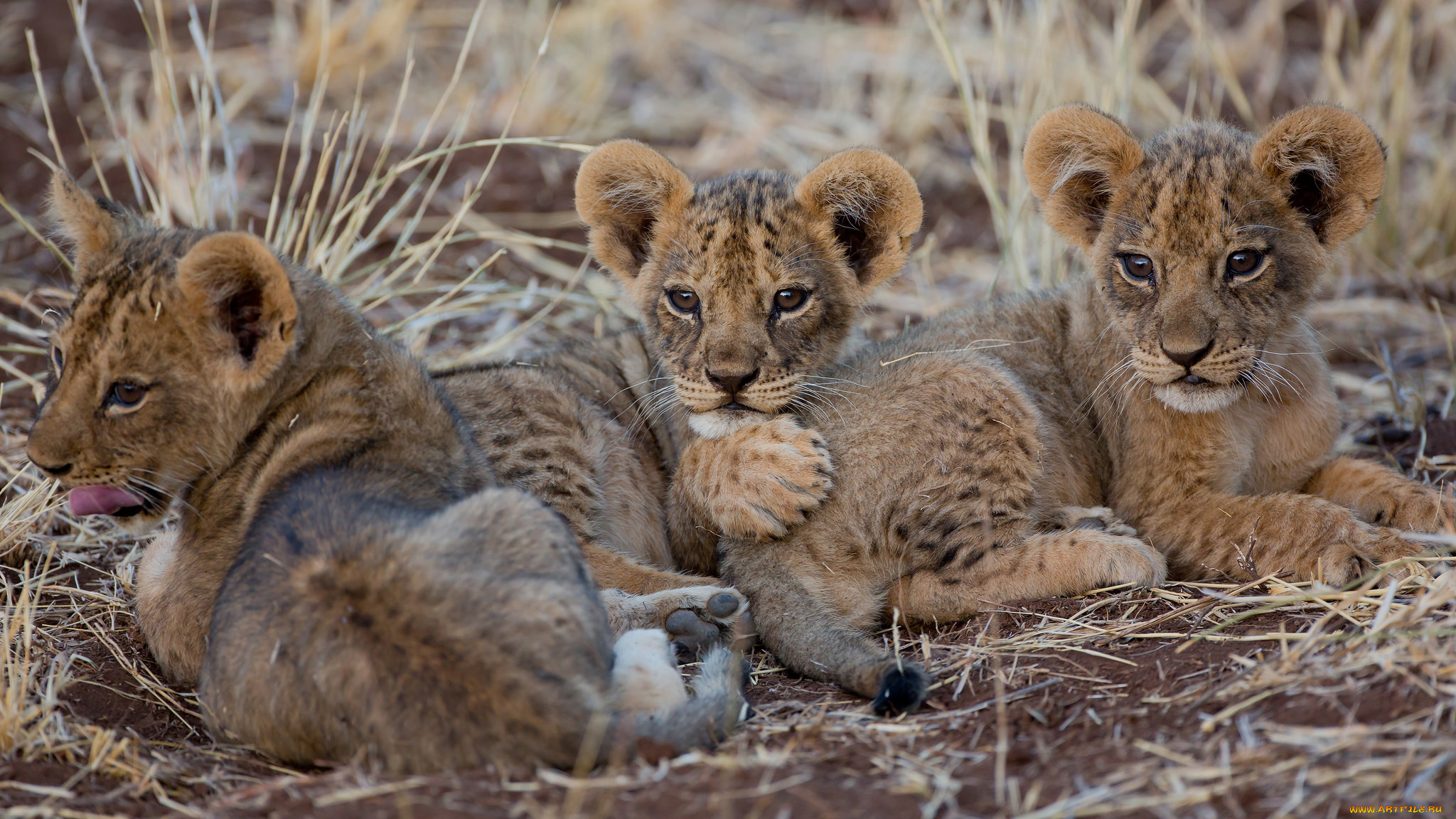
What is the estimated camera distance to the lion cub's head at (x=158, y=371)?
3668 millimetres

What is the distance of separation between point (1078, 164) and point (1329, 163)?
86 centimetres

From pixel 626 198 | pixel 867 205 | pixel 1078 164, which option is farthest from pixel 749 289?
pixel 1078 164

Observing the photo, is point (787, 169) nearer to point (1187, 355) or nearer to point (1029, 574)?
point (1187, 355)

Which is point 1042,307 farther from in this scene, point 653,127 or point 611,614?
point 653,127

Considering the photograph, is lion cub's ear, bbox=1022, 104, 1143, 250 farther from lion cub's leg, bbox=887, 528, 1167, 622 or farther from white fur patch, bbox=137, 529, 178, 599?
white fur patch, bbox=137, 529, 178, 599

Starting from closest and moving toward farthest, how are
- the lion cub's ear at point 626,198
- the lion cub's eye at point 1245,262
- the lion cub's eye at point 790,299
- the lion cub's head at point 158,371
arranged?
the lion cub's head at point 158,371 → the lion cub's eye at point 1245,262 → the lion cub's eye at point 790,299 → the lion cub's ear at point 626,198

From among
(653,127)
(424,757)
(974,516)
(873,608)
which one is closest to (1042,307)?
(974,516)

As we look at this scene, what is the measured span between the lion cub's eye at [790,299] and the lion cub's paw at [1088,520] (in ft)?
3.93

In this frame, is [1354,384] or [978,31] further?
[978,31]

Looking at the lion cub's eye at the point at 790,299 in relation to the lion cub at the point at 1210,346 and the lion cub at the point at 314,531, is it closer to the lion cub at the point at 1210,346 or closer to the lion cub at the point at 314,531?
the lion cub at the point at 1210,346

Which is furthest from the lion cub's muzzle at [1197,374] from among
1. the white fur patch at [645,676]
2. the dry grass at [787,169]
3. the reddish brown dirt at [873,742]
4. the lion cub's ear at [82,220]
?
the lion cub's ear at [82,220]

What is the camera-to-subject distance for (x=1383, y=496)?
15.1 feet

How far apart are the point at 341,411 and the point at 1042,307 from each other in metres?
2.86

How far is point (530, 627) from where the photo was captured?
3105 millimetres
